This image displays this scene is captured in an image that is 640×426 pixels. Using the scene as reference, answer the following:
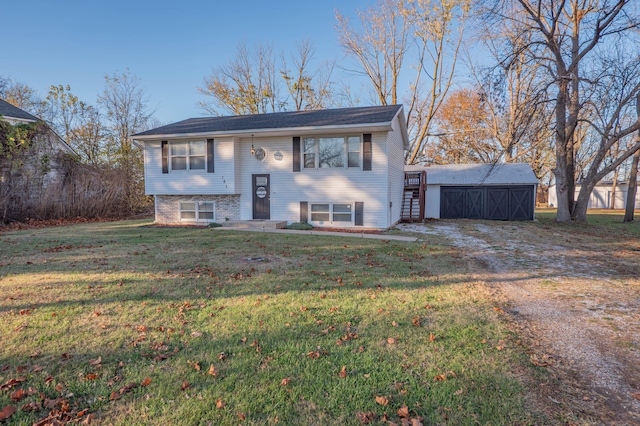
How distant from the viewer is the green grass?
227cm

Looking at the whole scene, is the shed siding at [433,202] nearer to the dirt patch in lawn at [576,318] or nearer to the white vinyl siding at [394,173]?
the white vinyl siding at [394,173]

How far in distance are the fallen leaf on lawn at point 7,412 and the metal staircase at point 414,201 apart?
15.2 metres

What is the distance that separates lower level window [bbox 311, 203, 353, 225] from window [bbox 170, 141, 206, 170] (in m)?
4.95

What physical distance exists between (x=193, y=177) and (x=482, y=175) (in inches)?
611

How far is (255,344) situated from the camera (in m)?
3.12

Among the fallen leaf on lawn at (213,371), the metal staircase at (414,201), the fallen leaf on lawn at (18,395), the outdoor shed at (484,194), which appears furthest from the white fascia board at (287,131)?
the fallen leaf on lawn at (18,395)

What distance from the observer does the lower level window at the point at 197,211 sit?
45.4 feet

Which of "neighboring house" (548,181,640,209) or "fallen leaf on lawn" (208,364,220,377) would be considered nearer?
"fallen leaf on lawn" (208,364,220,377)

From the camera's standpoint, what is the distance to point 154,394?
238 cm

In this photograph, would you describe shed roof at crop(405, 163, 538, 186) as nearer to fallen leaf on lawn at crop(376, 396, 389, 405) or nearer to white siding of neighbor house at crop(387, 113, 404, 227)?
white siding of neighbor house at crop(387, 113, 404, 227)

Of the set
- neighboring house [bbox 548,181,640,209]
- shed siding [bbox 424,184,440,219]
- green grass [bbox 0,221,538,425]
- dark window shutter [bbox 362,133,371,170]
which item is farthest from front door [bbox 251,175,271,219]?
neighboring house [bbox 548,181,640,209]

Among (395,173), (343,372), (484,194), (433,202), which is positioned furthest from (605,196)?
(343,372)

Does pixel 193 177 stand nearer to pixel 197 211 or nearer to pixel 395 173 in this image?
pixel 197 211

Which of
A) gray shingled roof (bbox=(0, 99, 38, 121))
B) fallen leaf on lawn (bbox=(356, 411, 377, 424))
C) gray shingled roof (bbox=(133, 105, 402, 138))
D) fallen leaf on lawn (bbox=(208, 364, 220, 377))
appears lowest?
fallen leaf on lawn (bbox=(356, 411, 377, 424))
